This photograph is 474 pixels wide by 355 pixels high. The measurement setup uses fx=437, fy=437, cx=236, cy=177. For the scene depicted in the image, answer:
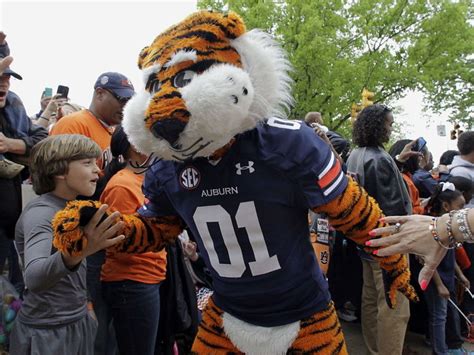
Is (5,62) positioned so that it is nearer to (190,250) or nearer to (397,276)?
(190,250)

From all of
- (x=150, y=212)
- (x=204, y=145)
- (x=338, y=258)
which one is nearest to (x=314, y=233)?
(x=338, y=258)

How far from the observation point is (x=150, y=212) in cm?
199

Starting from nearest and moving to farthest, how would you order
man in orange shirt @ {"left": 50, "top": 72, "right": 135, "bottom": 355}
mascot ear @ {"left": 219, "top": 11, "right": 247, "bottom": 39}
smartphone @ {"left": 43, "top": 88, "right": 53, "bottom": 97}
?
mascot ear @ {"left": 219, "top": 11, "right": 247, "bottom": 39}
man in orange shirt @ {"left": 50, "top": 72, "right": 135, "bottom": 355}
smartphone @ {"left": 43, "top": 88, "right": 53, "bottom": 97}

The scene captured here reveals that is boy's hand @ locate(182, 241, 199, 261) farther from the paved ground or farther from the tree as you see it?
the tree

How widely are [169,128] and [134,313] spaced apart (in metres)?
1.33

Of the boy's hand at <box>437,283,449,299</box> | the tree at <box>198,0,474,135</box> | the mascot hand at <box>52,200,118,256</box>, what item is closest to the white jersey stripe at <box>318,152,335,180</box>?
the mascot hand at <box>52,200,118,256</box>

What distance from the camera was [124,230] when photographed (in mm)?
1914

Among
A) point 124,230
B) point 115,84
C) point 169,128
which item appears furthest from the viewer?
point 115,84

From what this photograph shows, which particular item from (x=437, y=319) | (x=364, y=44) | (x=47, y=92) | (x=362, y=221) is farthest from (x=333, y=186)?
(x=364, y=44)

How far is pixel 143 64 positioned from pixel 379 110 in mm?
2378

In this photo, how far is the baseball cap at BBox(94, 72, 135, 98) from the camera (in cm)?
309

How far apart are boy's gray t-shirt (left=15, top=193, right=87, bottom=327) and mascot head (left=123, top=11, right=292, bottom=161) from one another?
2.04 ft

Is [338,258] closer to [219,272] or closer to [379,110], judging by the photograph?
[379,110]

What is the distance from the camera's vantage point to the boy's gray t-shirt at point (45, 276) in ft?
5.85
